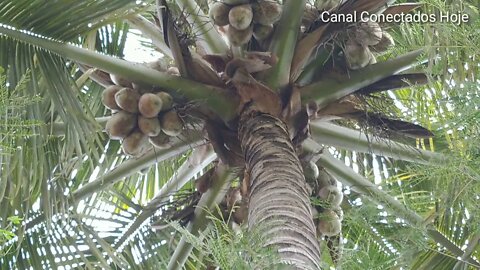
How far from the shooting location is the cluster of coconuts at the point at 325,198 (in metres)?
3.61

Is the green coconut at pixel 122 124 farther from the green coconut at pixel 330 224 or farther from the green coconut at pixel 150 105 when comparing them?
the green coconut at pixel 330 224

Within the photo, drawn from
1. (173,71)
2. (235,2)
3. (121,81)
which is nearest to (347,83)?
(235,2)

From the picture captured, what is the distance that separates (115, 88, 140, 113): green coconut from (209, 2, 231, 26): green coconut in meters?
0.47

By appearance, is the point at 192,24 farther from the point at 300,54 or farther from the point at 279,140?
the point at 279,140

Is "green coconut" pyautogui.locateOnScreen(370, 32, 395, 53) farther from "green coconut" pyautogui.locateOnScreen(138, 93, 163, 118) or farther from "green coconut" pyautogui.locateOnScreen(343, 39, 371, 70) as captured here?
"green coconut" pyautogui.locateOnScreen(138, 93, 163, 118)

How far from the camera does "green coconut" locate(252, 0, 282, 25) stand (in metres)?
3.40

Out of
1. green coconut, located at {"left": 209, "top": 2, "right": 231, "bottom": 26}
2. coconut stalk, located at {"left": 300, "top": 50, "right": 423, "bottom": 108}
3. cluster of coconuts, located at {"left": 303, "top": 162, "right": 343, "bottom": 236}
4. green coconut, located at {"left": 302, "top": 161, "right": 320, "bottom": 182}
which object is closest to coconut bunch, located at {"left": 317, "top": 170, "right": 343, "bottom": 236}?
cluster of coconuts, located at {"left": 303, "top": 162, "right": 343, "bottom": 236}

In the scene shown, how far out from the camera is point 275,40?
11.3 ft

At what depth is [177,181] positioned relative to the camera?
13.6 ft

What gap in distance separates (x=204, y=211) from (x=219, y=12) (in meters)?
0.95

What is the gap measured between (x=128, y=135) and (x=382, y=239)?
1194mm

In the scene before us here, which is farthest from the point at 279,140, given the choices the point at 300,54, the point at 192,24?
the point at 192,24

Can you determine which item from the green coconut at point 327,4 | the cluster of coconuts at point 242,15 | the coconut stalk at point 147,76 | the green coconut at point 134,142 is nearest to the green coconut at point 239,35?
the cluster of coconuts at point 242,15

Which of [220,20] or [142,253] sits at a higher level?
[220,20]
